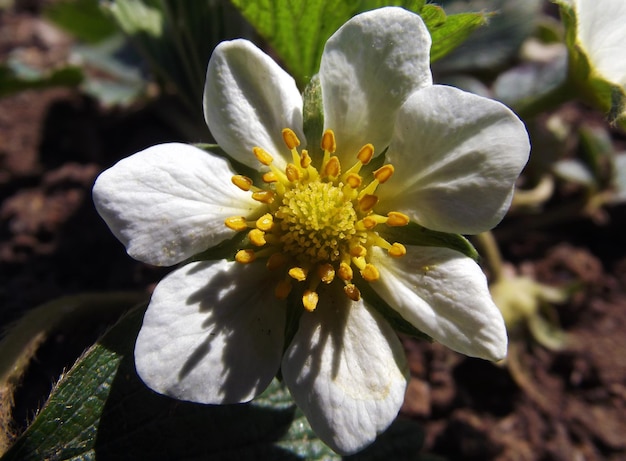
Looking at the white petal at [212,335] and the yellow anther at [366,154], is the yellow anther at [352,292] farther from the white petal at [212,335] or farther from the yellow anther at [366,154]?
the yellow anther at [366,154]

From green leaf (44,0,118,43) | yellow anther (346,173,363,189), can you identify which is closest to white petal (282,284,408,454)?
yellow anther (346,173,363,189)


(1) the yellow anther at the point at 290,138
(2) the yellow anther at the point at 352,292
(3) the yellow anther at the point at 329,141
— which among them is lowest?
(2) the yellow anther at the point at 352,292

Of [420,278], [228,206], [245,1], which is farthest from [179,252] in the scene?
[245,1]

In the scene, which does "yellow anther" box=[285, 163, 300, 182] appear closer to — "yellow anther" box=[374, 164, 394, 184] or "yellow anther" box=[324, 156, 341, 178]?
"yellow anther" box=[324, 156, 341, 178]

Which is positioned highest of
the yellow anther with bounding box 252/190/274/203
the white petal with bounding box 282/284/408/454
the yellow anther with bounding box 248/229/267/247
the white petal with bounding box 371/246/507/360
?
the yellow anther with bounding box 252/190/274/203

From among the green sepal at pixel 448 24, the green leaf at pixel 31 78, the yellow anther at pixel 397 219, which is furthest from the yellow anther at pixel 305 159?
the green leaf at pixel 31 78

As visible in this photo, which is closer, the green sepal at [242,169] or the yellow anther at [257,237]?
the yellow anther at [257,237]

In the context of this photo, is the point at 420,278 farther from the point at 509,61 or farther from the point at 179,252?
the point at 509,61
